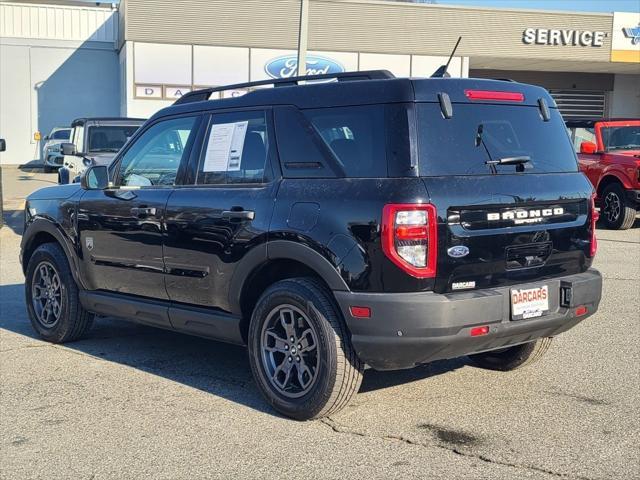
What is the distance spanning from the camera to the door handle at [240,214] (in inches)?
189

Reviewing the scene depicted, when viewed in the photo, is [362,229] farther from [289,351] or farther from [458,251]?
[289,351]

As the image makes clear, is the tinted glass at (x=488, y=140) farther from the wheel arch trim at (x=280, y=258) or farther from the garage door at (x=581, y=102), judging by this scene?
the garage door at (x=581, y=102)

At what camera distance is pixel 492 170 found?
450cm

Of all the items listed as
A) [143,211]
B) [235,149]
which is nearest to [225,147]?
[235,149]

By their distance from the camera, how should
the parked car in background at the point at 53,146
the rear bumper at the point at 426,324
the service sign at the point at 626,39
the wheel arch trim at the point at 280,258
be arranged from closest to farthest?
the rear bumper at the point at 426,324
the wheel arch trim at the point at 280,258
the parked car in background at the point at 53,146
the service sign at the point at 626,39

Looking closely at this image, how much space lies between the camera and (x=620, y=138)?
14.6 metres

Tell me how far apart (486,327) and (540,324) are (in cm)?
45

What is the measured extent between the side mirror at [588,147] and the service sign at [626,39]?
59.8ft

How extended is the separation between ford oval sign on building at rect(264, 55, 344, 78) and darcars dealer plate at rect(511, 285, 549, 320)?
24.4m

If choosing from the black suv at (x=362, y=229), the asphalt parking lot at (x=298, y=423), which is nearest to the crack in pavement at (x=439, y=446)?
the asphalt parking lot at (x=298, y=423)

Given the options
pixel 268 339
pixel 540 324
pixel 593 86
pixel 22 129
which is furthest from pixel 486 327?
pixel 22 129

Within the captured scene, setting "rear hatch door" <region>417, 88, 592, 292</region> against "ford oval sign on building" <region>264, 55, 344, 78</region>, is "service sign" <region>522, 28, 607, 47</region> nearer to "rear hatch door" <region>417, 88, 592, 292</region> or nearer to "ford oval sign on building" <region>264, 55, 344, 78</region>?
"ford oval sign on building" <region>264, 55, 344, 78</region>

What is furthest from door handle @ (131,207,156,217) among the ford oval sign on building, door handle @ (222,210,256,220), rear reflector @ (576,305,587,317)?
the ford oval sign on building

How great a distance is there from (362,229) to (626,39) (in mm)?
29915
